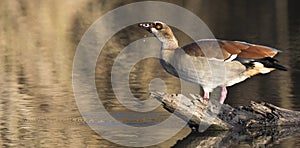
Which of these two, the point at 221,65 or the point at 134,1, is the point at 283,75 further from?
the point at 134,1

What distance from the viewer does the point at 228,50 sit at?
34.8 feet

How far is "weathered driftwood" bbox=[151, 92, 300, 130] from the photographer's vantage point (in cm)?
1039

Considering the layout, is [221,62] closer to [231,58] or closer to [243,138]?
[231,58]

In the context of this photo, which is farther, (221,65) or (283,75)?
(283,75)

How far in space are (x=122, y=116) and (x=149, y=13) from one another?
656 inches

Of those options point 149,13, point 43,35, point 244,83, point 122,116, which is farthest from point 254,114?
point 149,13

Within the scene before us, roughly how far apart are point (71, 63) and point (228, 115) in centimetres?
731

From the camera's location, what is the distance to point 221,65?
10602 mm

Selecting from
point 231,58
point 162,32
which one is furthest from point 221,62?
point 162,32

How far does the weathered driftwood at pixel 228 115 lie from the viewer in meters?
10.4

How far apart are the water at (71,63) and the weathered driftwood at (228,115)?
241 millimetres

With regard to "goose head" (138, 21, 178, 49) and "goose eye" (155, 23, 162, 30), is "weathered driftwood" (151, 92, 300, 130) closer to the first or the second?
"goose head" (138, 21, 178, 49)

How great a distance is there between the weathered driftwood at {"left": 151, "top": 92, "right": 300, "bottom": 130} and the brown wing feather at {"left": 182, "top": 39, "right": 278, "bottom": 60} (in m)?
0.55

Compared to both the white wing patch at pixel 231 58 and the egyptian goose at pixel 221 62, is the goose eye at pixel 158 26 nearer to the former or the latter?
the egyptian goose at pixel 221 62
